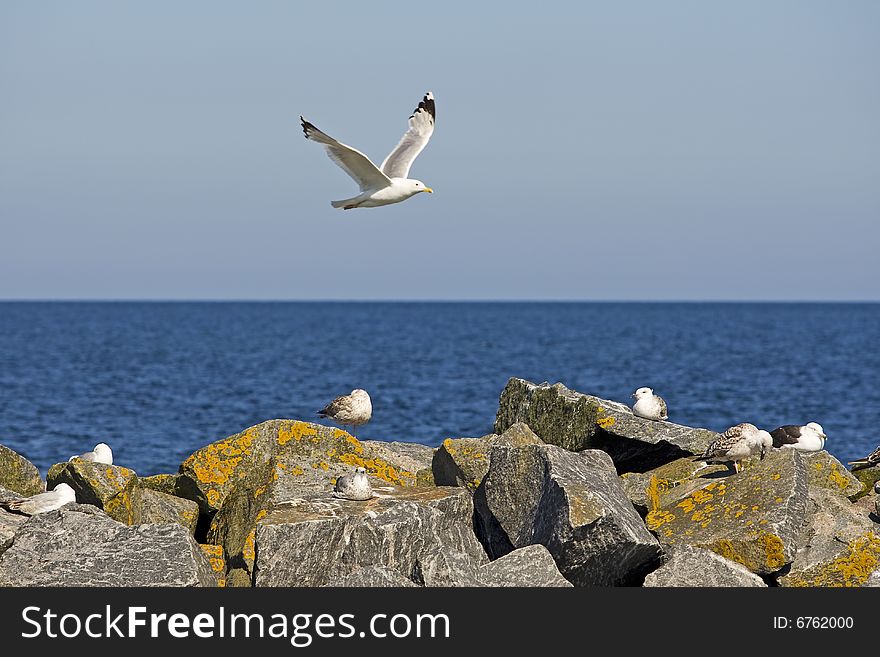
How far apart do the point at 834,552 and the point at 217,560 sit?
17.4ft

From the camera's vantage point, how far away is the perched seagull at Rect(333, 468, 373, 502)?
1041 centimetres

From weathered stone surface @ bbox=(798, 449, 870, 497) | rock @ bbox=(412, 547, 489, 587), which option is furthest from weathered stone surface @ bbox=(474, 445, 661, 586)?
weathered stone surface @ bbox=(798, 449, 870, 497)

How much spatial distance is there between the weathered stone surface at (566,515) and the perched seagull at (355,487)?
1.04 meters

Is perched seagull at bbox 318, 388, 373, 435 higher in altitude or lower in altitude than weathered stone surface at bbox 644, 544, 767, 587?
higher

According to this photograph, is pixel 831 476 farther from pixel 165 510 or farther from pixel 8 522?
pixel 8 522

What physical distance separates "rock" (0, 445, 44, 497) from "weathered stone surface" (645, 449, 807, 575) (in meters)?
6.85

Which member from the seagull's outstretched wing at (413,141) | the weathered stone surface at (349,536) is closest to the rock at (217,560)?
the weathered stone surface at (349,536)

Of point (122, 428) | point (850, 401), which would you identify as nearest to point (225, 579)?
point (122, 428)

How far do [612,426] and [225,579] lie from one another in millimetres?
4323

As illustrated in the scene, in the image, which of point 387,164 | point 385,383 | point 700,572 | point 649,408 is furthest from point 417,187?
point 385,383

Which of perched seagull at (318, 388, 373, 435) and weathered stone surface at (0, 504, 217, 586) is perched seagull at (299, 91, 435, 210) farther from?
weathered stone surface at (0, 504, 217, 586)

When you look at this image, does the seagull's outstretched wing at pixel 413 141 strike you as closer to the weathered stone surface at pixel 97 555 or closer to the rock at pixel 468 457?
the rock at pixel 468 457

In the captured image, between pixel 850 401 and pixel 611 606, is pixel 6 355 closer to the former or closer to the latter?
pixel 850 401

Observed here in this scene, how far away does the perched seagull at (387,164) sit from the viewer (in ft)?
49.0
